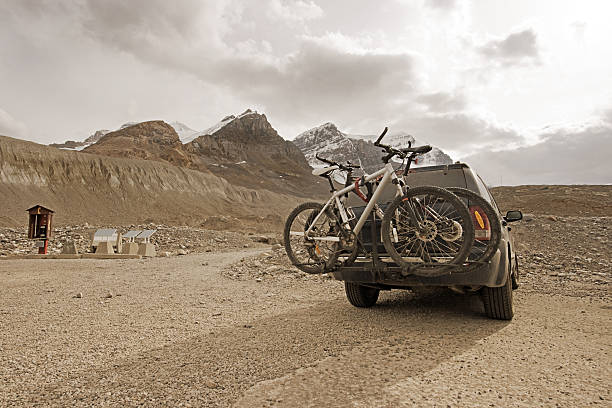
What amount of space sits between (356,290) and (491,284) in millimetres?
1694

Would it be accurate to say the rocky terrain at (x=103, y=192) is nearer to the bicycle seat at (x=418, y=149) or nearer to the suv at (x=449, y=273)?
the suv at (x=449, y=273)

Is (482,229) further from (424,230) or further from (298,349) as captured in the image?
(298,349)

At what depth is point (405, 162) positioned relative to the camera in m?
3.95

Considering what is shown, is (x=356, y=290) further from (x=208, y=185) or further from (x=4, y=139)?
(x=208, y=185)

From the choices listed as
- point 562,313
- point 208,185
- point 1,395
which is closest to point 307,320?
point 1,395

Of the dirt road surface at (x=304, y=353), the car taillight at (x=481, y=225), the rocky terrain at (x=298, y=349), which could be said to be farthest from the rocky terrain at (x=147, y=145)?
the car taillight at (x=481, y=225)

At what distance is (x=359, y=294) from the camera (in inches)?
184

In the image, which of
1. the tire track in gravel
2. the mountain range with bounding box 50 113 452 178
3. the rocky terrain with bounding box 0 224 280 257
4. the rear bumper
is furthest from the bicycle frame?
the mountain range with bounding box 50 113 452 178

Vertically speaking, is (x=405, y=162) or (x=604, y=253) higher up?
(x=405, y=162)

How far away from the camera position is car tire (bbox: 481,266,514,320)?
153 inches

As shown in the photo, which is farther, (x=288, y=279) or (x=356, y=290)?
(x=288, y=279)

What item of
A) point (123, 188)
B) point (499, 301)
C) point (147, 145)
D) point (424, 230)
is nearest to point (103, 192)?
point (123, 188)

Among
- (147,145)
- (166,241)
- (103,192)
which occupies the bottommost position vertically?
(166,241)

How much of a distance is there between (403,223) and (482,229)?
727mm
